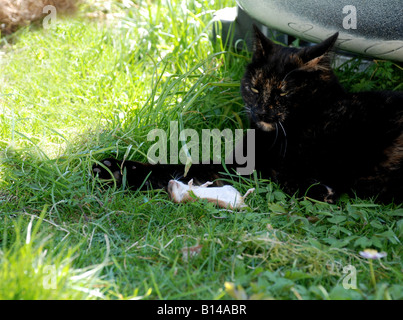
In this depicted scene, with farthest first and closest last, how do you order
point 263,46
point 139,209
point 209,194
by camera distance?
1. point 263,46
2. point 209,194
3. point 139,209

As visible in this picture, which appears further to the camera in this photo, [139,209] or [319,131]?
[319,131]

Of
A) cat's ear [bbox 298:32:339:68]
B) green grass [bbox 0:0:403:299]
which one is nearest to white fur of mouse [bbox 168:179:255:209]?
green grass [bbox 0:0:403:299]

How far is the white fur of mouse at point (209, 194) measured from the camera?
6.46ft

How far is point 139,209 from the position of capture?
6.23 feet

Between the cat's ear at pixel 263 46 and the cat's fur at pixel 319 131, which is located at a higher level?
the cat's ear at pixel 263 46

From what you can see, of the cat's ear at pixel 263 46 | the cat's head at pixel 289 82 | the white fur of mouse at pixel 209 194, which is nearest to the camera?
the white fur of mouse at pixel 209 194

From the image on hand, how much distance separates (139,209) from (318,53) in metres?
1.04

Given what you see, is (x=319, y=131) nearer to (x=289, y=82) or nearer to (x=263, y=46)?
(x=289, y=82)

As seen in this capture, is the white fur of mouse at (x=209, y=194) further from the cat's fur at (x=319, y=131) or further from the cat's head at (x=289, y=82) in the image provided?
the cat's head at (x=289, y=82)

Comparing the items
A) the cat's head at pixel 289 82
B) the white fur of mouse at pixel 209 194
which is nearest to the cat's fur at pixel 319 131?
the cat's head at pixel 289 82

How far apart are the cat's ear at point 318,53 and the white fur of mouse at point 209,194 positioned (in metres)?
0.63

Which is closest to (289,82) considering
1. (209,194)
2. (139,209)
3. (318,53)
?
(318,53)

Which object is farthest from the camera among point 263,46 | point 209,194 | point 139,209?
point 263,46
